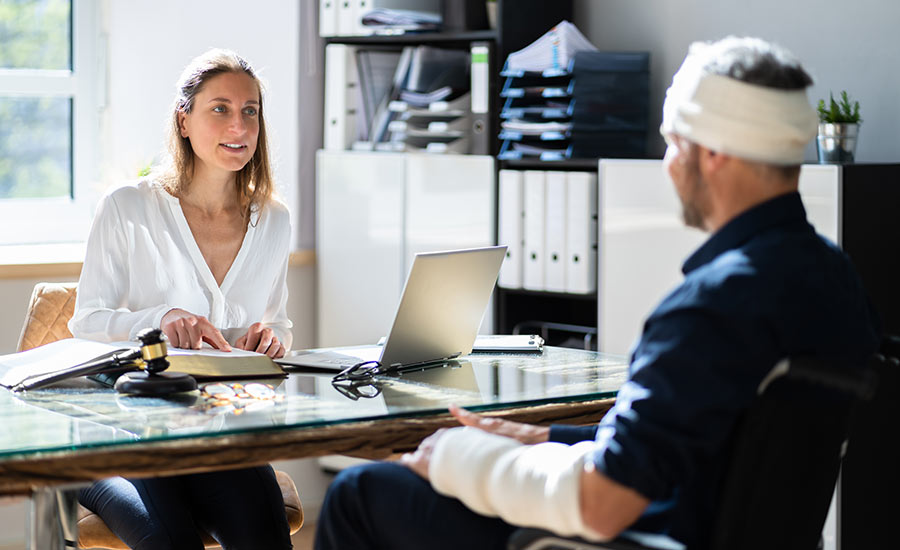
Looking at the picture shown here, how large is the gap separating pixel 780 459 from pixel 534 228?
2.14 meters

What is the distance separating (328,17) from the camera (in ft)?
12.9

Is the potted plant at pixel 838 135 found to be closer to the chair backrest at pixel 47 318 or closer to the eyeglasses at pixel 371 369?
the eyeglasses at pixel 371 369

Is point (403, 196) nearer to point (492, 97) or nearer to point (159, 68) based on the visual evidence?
point (492, 97)

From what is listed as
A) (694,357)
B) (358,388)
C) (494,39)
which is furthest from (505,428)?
(494,39)

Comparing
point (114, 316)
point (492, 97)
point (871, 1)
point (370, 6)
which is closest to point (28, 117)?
point (370, 6)

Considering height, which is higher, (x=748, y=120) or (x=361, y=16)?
(x=361, y=16)

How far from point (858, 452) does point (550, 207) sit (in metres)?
1.10

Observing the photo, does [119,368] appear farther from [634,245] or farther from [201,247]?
[634,245]

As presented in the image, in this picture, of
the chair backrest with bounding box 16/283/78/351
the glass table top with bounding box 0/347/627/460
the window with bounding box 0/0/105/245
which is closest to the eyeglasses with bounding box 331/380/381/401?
the glass table top with bounding box 0/347/627/460

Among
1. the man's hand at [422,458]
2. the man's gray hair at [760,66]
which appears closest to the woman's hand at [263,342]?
the man's hand at [422,458]

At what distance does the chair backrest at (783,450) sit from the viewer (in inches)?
52.5

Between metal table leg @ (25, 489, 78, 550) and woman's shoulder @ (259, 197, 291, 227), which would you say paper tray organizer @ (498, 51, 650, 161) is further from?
metal table leg @ (25, 489, 78, 550)

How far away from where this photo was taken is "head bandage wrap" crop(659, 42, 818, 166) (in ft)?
4.74

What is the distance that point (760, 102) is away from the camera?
145cm
